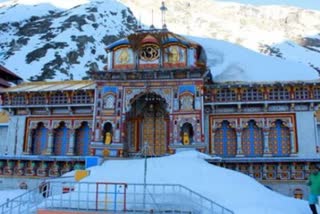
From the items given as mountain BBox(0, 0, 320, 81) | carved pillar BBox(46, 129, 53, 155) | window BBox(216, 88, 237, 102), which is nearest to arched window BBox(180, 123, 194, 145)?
window BBox(216, 88, 237, 102)

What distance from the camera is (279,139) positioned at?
21156 millimetres

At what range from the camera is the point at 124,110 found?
69.6 feet

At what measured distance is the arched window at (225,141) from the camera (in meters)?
21.5

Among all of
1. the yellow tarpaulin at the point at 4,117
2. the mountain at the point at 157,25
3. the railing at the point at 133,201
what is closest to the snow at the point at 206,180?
the railing at the point at 133,201

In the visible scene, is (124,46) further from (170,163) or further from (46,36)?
(46,36)

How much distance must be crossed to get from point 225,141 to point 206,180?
789cm

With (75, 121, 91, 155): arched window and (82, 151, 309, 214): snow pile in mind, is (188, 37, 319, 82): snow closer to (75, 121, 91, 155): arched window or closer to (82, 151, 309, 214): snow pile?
(75, 121, 91, 155): arched window

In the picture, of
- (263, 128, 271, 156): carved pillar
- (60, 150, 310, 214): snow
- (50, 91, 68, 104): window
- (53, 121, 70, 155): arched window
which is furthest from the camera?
(53, 121, 70, 155): arched window

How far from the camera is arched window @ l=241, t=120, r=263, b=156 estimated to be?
21234 millimetres

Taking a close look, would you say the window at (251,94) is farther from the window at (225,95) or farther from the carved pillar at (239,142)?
the carved pillar at (239,142)

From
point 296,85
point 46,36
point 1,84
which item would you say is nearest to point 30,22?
point 46,36

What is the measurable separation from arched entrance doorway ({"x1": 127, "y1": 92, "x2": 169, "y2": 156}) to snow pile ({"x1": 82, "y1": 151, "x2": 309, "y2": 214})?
140 inches

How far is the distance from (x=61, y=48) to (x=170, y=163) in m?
58.2

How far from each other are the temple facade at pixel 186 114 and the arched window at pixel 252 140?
0.06 meters
